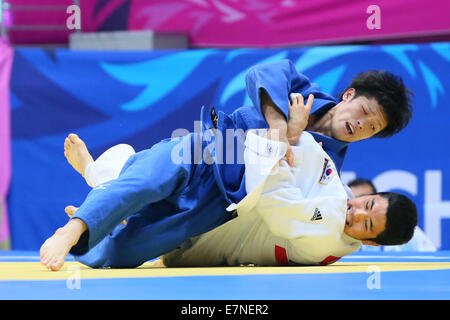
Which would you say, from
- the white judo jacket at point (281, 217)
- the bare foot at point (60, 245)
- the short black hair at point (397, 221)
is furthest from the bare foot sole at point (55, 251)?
the short black hair at point (397, 221)

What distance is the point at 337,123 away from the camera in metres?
2.62

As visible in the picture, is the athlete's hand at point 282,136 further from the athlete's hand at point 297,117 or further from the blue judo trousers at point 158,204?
the blue judo trousers at point 158,204

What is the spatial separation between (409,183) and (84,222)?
282 centimetres

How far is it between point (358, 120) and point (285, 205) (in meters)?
0.52

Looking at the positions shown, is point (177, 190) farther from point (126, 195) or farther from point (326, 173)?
point (326, 173)

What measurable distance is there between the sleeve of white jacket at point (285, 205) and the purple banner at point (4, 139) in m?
3.02

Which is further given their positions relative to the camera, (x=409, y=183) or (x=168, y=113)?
(x=168, y=113)

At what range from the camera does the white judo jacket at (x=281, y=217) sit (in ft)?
7.52

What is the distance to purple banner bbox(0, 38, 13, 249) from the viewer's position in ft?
→ 16.0

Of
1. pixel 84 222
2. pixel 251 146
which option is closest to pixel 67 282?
pixel 84 222

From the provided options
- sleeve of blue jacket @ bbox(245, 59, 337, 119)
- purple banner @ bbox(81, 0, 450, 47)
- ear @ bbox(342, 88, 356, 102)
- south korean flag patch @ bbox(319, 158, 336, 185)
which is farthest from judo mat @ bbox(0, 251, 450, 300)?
purple banner @ bbox(81, 0, 450, 47)

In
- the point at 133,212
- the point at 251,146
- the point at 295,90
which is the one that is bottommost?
the point at 133,212
